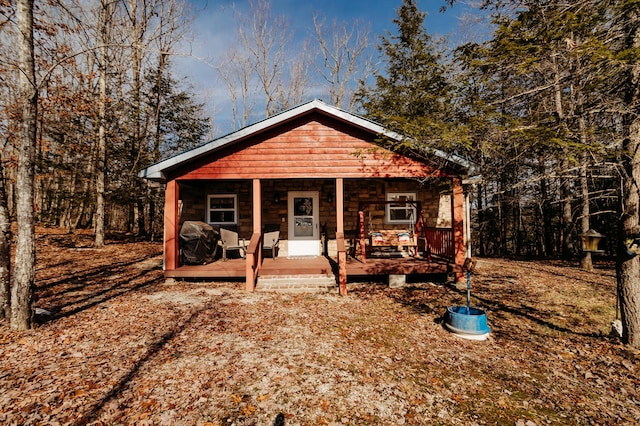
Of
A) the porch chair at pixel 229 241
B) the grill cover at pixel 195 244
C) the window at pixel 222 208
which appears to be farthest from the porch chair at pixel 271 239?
the grill cover at pixel 195 244

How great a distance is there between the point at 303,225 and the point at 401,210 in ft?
11.2

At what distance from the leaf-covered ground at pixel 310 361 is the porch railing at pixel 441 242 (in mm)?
1534

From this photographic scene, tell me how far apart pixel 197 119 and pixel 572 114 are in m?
18.2

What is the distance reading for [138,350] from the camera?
4.50 metres

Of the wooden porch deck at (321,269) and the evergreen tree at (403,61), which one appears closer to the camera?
the wooden porch deck at (321,269)

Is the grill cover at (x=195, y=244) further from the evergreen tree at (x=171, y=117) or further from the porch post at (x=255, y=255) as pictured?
the evergreen tree at (x=171, y=117)

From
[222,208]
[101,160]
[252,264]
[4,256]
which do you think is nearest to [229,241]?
→ [222,208]

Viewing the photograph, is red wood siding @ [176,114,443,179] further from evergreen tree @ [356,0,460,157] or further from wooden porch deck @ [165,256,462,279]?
evergreen tree @ [356,0,460,157]

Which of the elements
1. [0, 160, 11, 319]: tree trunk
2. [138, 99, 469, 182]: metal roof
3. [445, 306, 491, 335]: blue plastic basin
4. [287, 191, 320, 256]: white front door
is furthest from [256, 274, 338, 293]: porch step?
[0, 160, 11, 319]: tree trunk

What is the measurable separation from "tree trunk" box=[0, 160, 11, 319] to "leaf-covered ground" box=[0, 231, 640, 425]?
1.74ft

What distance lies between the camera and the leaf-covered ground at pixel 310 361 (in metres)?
3.26

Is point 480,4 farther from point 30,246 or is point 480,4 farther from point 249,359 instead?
point 30,246

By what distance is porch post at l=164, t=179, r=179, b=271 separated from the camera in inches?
327

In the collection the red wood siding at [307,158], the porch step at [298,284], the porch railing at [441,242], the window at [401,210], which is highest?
the red wood siding at [307,158]
